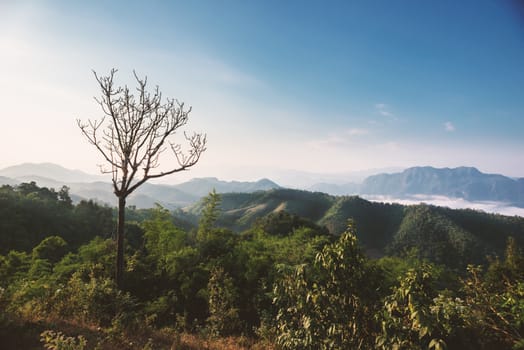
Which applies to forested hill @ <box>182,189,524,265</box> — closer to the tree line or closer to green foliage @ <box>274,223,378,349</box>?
the tree line

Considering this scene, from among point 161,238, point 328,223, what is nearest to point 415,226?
point 328,223

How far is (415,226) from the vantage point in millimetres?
144750

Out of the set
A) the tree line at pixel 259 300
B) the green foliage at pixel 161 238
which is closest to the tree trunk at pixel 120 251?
the tree line at pixel 259 300

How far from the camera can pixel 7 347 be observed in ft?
18.5

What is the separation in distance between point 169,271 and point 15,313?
6.95m

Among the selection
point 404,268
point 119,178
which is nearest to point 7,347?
point 119,178

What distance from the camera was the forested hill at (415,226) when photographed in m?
123

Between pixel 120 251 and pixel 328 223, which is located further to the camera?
pixel 328 223

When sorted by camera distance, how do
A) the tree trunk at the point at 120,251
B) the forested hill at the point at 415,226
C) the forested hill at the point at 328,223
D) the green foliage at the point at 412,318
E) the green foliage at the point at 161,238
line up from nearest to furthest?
1. the green foliage at the point at 412,318
2. the tree trunk at the point at 120,251
3. the green foliage at the point at 161,238
4. the forested hill at the point at 328,223
5. the forested hill at the point at 415,226

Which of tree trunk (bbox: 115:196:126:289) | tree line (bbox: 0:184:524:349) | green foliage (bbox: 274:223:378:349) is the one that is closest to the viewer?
tree line (bbox: 0:184:524:349)

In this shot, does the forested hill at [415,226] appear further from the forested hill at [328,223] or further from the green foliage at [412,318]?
the green foliage at [412,318]

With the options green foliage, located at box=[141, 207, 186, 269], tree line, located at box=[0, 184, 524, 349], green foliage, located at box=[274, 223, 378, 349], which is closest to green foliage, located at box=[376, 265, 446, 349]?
tree line, located at box=[0, 184, 524, 349]

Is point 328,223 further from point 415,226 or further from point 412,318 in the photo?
point 412,318

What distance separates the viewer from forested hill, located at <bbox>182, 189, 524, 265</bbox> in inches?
4830
